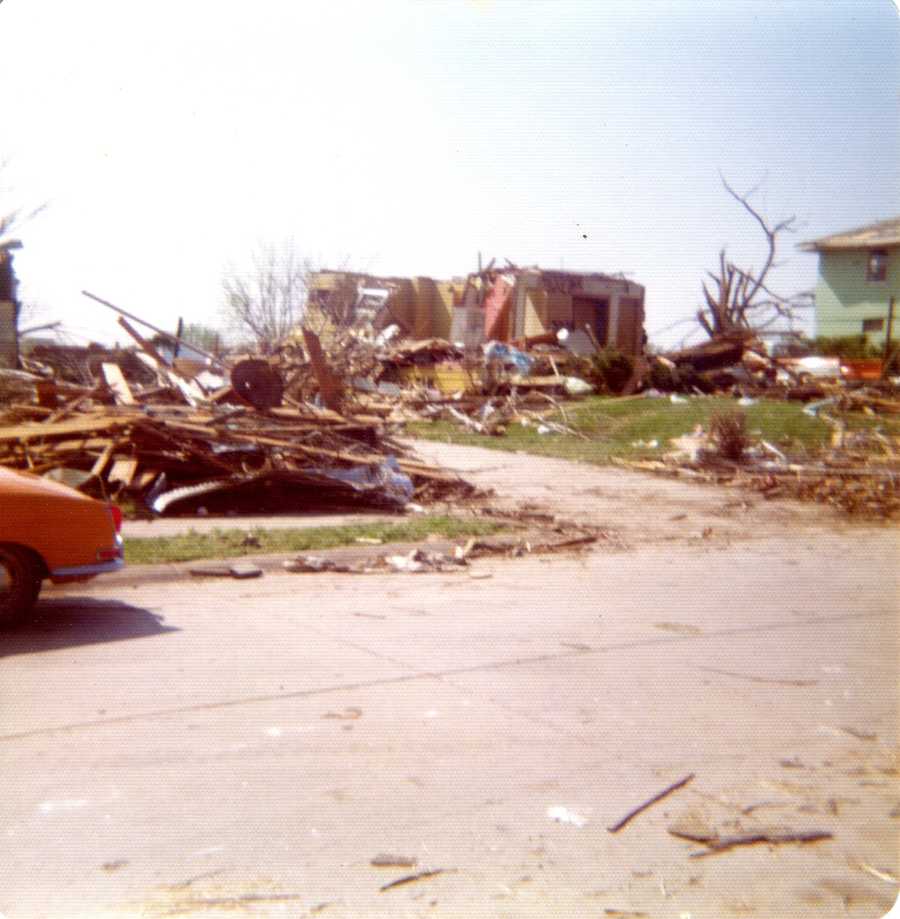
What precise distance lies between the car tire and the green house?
38400 mm

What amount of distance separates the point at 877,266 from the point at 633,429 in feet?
75.4

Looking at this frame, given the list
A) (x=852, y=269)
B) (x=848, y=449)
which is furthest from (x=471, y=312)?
(x=848, y=449)

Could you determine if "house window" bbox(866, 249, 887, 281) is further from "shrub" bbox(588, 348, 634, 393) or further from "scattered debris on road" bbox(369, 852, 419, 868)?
"scattered debris on road" bbox(369, 852, 419, 868)

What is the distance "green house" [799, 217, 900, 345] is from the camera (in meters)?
40.9

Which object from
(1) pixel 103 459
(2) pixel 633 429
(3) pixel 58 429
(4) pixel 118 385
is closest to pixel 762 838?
(1) pixel 103 459

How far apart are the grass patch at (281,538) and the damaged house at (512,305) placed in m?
25.7

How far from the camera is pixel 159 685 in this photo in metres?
6.24

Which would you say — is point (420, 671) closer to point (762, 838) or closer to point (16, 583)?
point (762, 838)

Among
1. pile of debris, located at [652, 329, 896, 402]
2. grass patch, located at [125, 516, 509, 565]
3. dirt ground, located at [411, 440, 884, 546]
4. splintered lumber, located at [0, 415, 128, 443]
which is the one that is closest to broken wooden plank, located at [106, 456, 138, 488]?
splintered lumber, located at [0, 415, 128, 443]

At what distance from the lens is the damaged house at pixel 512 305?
130 feet

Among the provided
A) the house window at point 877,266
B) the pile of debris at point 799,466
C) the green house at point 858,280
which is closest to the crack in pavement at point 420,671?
the pile of debris at point 799,466

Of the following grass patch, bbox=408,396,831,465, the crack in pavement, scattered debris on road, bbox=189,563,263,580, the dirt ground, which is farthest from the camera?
grass patch, bbox=408,396,831,465

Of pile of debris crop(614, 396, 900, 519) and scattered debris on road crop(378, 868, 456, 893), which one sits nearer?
scattered debris on road crop(378, 868, 456, 893)

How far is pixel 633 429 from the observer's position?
24.1 metres
